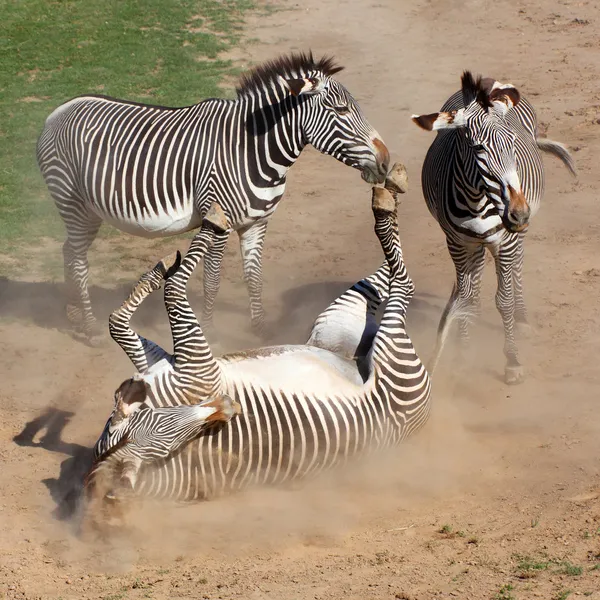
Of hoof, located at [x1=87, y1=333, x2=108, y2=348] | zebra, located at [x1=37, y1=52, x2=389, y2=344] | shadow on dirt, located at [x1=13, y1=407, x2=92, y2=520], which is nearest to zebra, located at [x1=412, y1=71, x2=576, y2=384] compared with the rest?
zebra, located at [x1=37, y1=52, x2=389, y2=344]

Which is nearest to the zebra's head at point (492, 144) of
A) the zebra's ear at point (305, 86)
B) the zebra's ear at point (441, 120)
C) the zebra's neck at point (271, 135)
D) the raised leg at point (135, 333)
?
the zebra's ear at point (441, 120)

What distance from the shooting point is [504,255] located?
7.34 m

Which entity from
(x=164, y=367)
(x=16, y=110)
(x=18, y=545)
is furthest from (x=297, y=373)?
(x=16, y=110)

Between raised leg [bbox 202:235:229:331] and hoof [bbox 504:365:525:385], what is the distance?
9.08 ft

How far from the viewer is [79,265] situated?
8.47m

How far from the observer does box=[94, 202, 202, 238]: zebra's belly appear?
7.84 m

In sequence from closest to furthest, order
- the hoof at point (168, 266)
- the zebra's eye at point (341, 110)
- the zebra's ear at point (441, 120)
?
the hoof at point (168, 266)
the zebra's ear at point (441, 120)
the zebra's eye at point (341, 110)

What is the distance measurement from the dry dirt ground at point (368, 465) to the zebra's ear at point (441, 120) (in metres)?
2.16

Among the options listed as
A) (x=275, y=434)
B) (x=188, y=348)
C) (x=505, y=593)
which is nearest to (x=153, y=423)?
(x=188, y=348)

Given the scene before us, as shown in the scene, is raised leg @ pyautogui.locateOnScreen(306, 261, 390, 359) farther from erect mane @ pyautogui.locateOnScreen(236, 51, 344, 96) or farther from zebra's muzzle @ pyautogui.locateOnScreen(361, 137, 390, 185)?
erect mane @ pyautogui.locateOnScreen(236, 51, 344, 96)

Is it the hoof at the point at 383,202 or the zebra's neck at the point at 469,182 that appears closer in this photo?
the hoof at the point at 383,202

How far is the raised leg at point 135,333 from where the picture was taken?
5.82m

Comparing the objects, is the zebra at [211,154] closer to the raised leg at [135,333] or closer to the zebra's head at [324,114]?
the zebra's head at [324,114]

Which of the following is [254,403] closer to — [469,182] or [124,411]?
[124,411]
